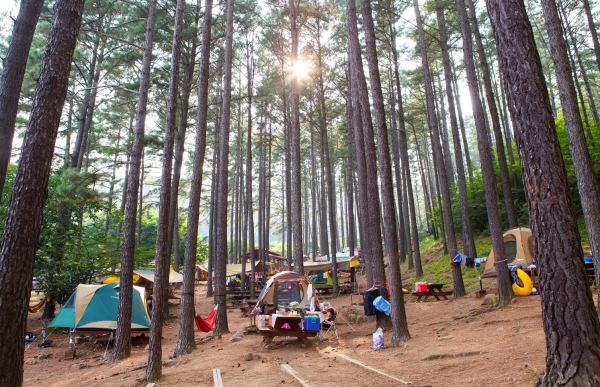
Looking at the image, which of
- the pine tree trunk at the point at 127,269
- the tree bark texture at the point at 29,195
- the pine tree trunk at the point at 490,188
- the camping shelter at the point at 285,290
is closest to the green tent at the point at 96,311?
the pine tree trunk at the point at 127,269

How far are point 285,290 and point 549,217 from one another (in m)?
8.86

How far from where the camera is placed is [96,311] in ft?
37.1

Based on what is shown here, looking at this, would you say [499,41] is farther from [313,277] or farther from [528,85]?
[313,277]

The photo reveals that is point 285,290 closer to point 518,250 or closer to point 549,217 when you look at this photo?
point 518,250

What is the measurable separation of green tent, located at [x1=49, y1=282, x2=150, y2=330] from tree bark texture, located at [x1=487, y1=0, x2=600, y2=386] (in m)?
10.9

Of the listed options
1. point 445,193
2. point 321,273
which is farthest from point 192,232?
point 321,273

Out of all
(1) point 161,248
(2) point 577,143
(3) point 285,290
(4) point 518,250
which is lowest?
(3) point 285,290

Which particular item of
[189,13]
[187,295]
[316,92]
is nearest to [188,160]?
[316,92]

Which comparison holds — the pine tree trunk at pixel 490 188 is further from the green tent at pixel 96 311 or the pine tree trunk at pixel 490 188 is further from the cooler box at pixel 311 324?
the green tent at pixel 96 311

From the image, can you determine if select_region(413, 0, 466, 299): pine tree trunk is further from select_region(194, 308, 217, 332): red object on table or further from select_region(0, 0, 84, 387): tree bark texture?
select_region(0, 0, 84, 387): tree bark texture

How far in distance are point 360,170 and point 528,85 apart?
365 inches

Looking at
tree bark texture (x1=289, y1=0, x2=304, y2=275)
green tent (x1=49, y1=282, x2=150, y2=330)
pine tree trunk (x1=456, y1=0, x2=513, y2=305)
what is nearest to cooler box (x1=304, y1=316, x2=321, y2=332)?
tree bark texture (x1=289, y1=0, x2=304, y2=275)

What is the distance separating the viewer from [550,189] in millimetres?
3754

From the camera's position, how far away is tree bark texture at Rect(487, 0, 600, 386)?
3480mm
